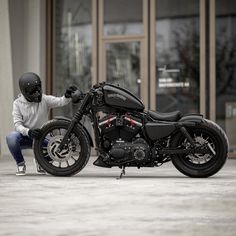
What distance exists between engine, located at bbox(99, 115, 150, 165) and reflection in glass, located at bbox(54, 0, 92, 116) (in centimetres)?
523

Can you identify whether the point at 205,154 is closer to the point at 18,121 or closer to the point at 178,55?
the point at 18,121

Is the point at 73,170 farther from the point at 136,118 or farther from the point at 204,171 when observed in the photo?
the point at 204,171

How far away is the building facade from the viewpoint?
40.0 feet

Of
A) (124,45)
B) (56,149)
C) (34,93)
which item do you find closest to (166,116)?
(56,149)

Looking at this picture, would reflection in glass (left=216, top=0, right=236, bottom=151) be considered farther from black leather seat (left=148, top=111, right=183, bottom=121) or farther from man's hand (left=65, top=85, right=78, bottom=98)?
man's hand (left=65, top=85, right=78, bottom=98)

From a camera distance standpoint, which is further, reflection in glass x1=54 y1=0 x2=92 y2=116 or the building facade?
reflection in glass x1=54 y1=0 x2=92 y2=116

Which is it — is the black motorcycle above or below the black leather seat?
below

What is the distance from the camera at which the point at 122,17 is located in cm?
1280

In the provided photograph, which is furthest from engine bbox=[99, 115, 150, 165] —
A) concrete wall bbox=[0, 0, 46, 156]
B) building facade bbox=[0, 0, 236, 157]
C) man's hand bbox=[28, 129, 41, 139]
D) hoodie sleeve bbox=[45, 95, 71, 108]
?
concrete wall bbox=[0, 0, 46, 156]

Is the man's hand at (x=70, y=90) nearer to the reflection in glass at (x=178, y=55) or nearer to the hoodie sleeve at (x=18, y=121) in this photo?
the hoodie sleeve at (x=18, y=121)

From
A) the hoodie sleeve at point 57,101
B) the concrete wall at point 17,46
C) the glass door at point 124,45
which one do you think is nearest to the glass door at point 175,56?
the glass door at point 124,45

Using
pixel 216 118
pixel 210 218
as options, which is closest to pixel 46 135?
pixel 210 218

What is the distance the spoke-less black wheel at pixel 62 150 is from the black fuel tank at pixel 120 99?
47cm

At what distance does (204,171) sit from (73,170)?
56.5 inches
